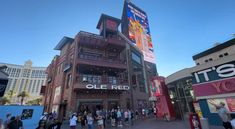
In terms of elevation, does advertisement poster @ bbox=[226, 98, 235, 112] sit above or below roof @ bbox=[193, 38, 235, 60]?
below

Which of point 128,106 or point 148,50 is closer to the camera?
point 128,106

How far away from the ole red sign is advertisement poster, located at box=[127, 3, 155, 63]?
96.6 ft

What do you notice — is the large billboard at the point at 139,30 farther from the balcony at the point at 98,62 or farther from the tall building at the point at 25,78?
the tall building at the point at 25,78

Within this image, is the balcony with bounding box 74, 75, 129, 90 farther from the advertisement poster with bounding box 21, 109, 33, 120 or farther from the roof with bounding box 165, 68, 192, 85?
the roof with bounding box 165, 68, 192, 85

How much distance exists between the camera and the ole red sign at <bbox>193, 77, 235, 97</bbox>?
10.9 metres

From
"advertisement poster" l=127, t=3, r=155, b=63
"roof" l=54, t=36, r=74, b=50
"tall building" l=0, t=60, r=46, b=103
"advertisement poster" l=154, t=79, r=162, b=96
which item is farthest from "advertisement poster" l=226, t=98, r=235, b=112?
"tall building" l=0, t=60, r=46, b=103

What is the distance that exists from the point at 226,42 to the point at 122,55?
19.9 m

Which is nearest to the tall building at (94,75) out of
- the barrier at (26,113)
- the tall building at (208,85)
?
the barrier at (26,113)

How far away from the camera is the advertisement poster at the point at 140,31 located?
4338 cm

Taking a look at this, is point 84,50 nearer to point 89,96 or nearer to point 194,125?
point 89,96

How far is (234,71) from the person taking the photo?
1083 centimetres

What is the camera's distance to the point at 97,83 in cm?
2080

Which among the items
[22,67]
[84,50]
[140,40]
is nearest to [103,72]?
[84,50]

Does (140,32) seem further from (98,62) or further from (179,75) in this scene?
(179,75)
